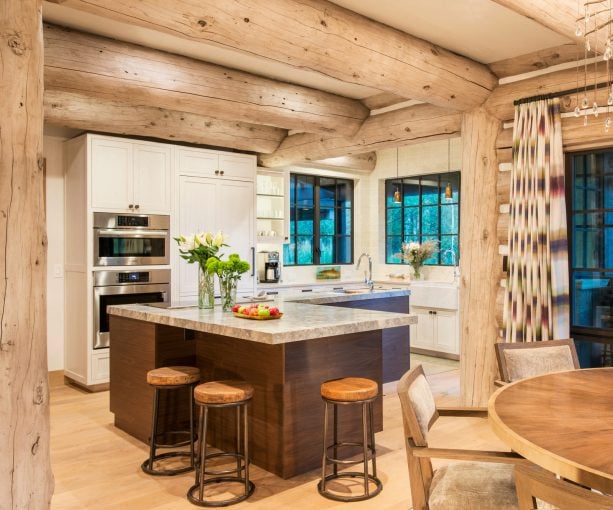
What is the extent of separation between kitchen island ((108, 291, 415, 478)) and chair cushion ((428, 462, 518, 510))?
113cm

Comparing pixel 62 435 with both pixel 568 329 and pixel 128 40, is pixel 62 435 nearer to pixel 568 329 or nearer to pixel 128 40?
pixel 128 40

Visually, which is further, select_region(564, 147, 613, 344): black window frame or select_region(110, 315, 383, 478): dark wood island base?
select_region(564, 147, 613, 344): black window frame

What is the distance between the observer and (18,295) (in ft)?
7.38

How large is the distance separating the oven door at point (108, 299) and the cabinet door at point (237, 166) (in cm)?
155

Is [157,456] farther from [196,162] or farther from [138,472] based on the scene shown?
[196,162]

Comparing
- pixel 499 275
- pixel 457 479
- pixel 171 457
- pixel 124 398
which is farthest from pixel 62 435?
pixel 499 275

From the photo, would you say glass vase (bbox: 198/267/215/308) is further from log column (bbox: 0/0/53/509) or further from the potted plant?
log column (bbox: 0/0/53/509)

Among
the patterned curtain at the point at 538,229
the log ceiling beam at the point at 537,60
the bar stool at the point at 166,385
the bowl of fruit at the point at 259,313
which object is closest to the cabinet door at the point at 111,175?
the bar stool at the point at 166,385

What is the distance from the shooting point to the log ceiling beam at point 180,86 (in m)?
4.00

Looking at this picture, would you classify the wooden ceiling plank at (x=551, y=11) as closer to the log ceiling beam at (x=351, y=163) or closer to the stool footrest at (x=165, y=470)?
the stool footrest at (x=165, y=470)

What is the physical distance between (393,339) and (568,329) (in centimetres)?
187

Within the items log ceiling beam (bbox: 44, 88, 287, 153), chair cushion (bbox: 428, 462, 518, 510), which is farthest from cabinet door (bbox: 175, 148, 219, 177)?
chair cushion (bbox: 428, 462, 518, 510)

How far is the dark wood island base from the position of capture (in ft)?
11.5

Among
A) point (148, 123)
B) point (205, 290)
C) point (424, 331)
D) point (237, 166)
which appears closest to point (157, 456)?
point (205, 290)
